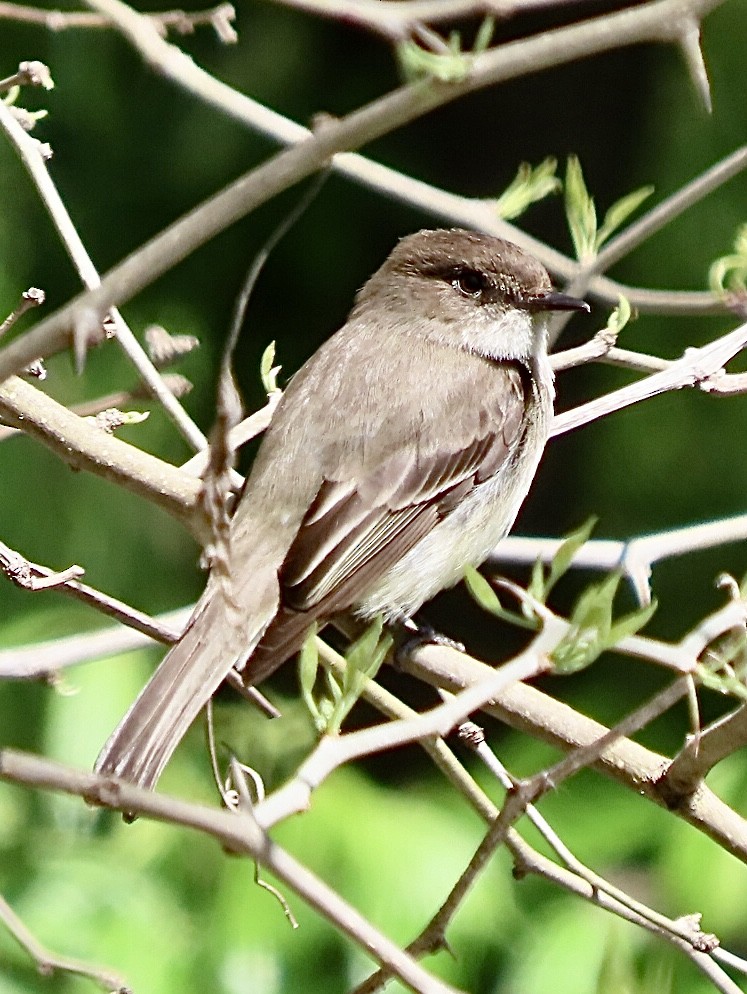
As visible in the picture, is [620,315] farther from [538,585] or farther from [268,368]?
[538,585]

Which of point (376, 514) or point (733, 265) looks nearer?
point (733, 265)

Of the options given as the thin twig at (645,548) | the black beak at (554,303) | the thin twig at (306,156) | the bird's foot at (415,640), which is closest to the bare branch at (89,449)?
the bird's foot at (415,640)

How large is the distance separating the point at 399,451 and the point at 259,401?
2.92 m

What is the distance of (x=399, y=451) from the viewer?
3188 millimetres

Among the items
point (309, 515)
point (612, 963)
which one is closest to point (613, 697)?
point (309, 515)

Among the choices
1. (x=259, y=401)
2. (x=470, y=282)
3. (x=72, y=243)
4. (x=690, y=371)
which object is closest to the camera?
(x=72, y=243)

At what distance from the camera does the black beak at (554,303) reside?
3.15 metres

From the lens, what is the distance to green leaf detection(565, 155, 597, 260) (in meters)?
2.20

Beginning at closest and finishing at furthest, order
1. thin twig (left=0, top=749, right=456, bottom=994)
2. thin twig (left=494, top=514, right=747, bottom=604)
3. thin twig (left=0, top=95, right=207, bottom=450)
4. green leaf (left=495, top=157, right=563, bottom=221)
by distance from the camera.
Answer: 1. thin twig (left=0, top=749, right=456, bottom=994)
2. thin twig (left=494, top=514, right=747, bottom=604)
3. green leaf (left=495, top=157, right=563, bottom=221)
4. thin twig (left=0, top=95, right=207, bottom=450)

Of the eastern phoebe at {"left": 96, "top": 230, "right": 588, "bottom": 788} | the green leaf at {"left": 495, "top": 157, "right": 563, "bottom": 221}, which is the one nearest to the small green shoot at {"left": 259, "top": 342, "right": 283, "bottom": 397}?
the eastern phoebe at {"left": 96, "top": 230, "right": 588, "bottom": 788}

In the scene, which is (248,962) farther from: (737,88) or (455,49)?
(737,88)

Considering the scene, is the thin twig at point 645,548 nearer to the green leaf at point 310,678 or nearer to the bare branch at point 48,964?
the green leaf at point 310,678

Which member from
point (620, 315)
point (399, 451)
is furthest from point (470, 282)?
point (620, 315)

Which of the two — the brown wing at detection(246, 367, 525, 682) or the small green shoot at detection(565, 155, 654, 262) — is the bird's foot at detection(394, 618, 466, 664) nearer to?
the brown wing at detection(246, 367, 525, 682)
